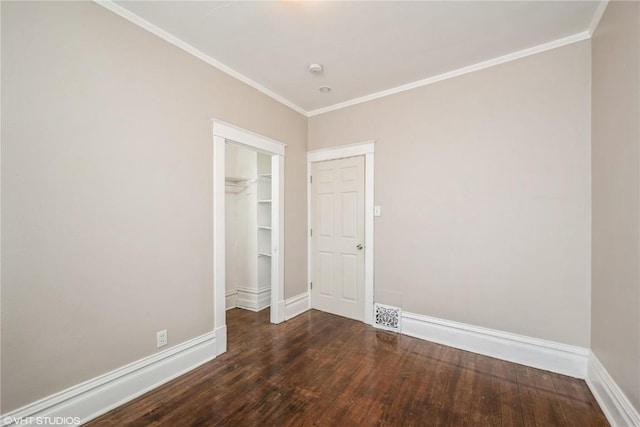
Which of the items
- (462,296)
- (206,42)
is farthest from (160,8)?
(462,296)

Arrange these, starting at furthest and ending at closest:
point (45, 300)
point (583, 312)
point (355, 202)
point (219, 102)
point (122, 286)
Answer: point (355, 202) < point (219, 102) < point (583, 312) < point (122, 286) < point (45, 300)

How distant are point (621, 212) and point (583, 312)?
3.31ft

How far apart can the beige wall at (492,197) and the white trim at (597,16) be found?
5.1 inches

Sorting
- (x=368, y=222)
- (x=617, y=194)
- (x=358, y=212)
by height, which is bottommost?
(x=368, y=222)

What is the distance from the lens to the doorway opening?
2.57m

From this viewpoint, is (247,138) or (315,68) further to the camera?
(247,138)

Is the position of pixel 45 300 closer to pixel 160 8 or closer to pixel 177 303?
pixel 177 303

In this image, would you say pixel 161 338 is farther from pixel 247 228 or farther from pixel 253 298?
pixel 247 228

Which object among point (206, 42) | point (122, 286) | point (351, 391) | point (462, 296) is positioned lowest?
point (351, 391)

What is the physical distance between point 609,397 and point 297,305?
2.90 m

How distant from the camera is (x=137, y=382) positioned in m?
1.97

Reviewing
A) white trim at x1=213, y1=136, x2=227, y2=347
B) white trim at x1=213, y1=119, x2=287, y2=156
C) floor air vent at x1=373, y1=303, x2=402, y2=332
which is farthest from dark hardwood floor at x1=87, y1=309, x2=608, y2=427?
white trim at x1=213, y1=119, x2=287, y2=156

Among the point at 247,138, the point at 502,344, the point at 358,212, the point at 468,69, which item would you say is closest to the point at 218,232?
the point at 247,138

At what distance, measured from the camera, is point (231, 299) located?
12.8ft
